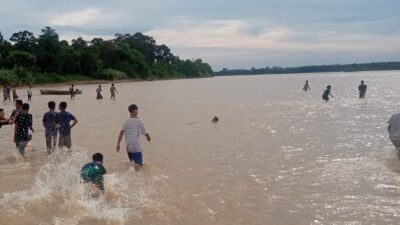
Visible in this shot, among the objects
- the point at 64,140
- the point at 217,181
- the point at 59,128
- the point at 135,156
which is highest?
the point at 59,128

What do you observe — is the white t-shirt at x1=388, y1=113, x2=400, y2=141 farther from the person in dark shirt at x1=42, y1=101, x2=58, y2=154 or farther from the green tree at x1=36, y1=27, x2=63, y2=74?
the green tree at x1=36, y1=27, x2=63, y2=74

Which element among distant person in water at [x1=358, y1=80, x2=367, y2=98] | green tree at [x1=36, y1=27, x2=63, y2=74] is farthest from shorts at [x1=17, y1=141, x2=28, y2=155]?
green tree at [x1=36, y1=27, x2=63, y2=74]

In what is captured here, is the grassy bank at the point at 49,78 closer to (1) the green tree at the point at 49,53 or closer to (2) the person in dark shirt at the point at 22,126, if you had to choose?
(1) the green tree at the point at 49,53

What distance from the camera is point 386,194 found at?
7.92 m

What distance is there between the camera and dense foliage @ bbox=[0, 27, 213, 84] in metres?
70.2

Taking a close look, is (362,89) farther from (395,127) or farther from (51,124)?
(51,124)

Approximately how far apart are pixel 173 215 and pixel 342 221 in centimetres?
240

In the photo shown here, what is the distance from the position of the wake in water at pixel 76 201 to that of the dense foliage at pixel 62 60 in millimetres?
55146

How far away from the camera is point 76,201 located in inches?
283

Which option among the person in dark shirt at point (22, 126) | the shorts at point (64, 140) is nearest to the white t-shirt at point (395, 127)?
the shorts at point (64, 140)

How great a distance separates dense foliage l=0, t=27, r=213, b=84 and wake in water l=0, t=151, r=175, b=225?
55.1 metres

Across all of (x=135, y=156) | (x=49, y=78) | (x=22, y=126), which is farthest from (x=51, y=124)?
(x=49, y=78)

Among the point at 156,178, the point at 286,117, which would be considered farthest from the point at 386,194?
the point at 286,117

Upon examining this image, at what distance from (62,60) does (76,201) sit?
3034 inches
